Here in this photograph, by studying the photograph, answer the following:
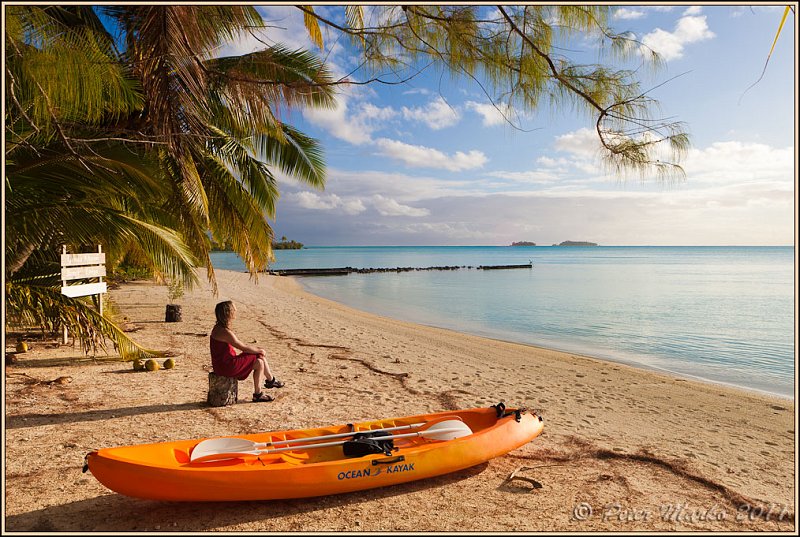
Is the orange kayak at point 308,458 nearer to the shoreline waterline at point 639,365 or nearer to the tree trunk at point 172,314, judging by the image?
the shoreline waterline at point 639,365

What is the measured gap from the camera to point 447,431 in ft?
12.5

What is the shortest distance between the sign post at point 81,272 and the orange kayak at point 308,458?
3538mm

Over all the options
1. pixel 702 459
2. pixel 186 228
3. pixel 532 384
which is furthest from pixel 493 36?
pixel 186 228

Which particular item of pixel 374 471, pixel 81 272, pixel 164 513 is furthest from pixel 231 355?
pixel 81 272

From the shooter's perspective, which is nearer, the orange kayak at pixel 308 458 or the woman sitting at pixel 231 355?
the orange kayak at pixel 308 458

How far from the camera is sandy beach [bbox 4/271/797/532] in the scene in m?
3.08

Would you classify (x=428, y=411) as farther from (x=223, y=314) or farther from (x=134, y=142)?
(x=134, y=142)

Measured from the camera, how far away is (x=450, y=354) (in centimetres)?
935

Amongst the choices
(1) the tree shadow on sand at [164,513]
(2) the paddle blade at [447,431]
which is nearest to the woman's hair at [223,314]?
(1) the tree shadow on sand at [164,513]

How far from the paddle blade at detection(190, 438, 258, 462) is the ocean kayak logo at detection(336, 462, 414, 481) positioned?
2.43 feet

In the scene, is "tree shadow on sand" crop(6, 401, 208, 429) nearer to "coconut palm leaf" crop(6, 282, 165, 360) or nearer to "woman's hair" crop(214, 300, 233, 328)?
"woman's hair" crop(214, 300, 233, 328)

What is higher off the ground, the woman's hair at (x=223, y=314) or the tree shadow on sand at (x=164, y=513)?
the woman's hair at (x=223, y=314)

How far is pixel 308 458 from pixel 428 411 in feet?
6.65

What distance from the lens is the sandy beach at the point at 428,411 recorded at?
3076mm
